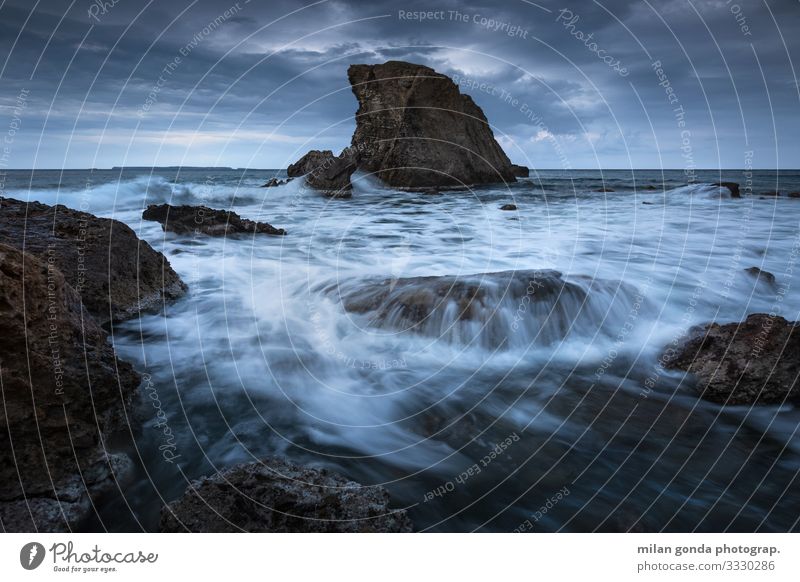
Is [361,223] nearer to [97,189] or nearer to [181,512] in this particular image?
[181,512]

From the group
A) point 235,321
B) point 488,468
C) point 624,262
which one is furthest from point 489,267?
point 488,468

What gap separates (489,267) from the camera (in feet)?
24.3

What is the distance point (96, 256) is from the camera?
4887 mm

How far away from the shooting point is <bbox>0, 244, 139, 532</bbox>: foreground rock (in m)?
2.44

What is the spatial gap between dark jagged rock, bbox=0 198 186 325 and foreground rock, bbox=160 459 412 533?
9.36ft

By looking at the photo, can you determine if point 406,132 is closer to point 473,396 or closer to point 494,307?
point 494,307

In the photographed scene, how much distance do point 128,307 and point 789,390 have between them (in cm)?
582

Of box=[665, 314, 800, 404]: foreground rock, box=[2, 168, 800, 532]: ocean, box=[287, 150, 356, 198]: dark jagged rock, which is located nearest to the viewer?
box=[2, 168, 800, 532]: ocean

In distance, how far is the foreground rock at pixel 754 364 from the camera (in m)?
3.70

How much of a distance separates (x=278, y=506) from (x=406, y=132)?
66.3 ft

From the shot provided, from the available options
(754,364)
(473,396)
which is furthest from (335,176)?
(754,364)

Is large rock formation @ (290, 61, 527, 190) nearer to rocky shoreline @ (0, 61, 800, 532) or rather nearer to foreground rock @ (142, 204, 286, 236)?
foreground rock @ (142, 204, 286, 236)
